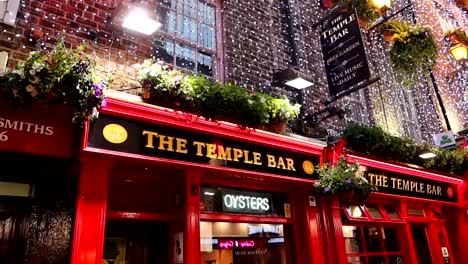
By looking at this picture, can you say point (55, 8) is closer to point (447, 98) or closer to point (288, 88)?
point (288, 88)

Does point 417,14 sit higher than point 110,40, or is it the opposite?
point 417,14

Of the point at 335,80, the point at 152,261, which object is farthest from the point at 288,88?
the point at 152,261

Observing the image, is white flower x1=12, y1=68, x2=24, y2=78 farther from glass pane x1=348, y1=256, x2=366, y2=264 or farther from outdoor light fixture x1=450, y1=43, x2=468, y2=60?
outdoor light fixture x1=450, y1=43, x2=468, y2=60

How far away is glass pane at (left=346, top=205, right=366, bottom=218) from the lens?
775 centimetres

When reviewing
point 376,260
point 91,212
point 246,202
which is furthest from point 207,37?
point 376,260

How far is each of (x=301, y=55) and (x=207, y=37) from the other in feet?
8.51

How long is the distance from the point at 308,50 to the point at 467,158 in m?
5.77

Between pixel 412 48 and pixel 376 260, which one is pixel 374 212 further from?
pixel 412 48

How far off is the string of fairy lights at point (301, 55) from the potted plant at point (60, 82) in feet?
4.28

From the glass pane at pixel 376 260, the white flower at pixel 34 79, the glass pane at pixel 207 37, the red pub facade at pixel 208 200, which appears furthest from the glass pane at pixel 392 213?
the white flower at pixel 34 79

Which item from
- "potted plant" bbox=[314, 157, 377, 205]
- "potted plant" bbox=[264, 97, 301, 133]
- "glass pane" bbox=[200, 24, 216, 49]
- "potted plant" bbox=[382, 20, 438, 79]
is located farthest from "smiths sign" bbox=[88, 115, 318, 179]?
"potted plant" bbox=[382, 20, 438, 79]

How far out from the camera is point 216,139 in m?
5.83

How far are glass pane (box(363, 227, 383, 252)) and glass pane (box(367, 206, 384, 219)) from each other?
260 mm

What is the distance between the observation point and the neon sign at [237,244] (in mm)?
6102
